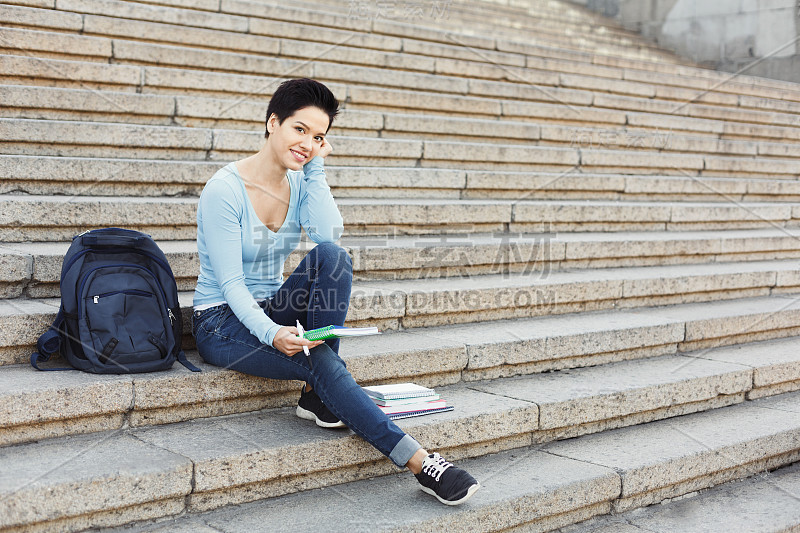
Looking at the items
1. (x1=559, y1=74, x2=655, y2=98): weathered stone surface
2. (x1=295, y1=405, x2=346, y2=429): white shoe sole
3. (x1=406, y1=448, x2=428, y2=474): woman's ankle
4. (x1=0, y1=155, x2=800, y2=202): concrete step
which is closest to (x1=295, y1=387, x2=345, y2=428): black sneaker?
(x1=295, y1=405, x2=346, y2=429): white shoe sole

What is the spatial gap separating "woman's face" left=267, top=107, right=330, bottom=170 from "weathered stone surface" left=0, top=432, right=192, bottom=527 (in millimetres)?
1155

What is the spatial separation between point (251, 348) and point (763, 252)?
14.6 ft

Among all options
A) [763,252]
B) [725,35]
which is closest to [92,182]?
[763,252]

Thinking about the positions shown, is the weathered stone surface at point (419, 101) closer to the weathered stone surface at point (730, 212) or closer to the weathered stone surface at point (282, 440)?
the weathered stone surface at point (730, 212)

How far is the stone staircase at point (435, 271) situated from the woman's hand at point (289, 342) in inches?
12.6

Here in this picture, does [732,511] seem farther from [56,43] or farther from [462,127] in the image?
[56,43]

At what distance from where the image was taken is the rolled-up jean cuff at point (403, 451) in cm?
254

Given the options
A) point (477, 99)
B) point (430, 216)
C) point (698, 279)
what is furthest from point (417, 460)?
point (477, 99)

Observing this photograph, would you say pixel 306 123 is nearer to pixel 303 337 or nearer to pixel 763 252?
pixel 303 337

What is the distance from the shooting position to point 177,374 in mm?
2732

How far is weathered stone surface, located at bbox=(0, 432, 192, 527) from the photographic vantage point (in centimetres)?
214

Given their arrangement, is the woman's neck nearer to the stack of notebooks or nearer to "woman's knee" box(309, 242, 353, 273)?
"woman's knee" box(309, 242, 353, 273)

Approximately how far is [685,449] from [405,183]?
2496 mm

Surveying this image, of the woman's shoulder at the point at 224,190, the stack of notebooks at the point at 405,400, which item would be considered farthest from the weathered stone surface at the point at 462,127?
the stack of notebooks at the point at 405,400
